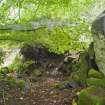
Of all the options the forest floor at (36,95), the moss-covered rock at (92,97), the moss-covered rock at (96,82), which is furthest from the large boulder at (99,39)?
the moss-covered rock at (92,97)

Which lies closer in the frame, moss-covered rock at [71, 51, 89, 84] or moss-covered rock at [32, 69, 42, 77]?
moss-covered rock at [71, 51, 89, 84]

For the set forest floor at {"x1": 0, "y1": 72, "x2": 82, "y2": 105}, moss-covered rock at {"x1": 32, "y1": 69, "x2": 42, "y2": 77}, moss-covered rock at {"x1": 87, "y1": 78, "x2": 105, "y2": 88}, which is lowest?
forest floor at {"x1": 0, "y1": 72, "x2": 82, "y2": 105}

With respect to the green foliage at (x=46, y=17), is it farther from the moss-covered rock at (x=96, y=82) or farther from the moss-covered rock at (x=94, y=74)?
the moss-covered rock at (x=94, y=74)

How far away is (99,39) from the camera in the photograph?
13641 millimetres

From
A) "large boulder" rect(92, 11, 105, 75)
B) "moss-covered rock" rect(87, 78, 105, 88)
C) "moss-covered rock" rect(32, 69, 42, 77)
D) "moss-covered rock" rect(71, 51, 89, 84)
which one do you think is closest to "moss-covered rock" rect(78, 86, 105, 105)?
"moss-covered rock" rect(87, 78, 105, 88)

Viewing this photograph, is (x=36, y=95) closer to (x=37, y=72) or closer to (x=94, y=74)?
(x=94, y=74)

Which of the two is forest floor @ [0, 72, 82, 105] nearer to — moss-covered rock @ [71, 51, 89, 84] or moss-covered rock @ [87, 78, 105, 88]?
moss-covered rock @ [87, 78, 105, 88]

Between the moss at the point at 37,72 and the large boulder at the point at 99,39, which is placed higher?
the large boulder at the point at 99,39

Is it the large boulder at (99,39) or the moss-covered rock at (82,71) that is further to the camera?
the moss-covered rock at (82,71)

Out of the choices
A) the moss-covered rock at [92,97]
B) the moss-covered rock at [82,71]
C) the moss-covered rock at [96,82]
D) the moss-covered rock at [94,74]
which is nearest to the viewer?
the moss-covered rock at [92,97]

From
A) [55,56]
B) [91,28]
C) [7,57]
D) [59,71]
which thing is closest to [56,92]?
[91,28]

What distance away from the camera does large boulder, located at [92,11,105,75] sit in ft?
44.1

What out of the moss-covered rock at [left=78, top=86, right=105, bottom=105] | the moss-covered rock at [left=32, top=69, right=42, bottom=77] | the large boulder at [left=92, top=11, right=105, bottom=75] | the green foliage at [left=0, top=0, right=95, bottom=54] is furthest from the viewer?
the moss-covered rock at [left=32, top=69, right=42, bottom=77]

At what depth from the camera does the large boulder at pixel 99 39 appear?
44.1 ft
